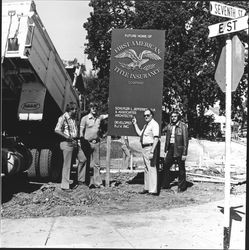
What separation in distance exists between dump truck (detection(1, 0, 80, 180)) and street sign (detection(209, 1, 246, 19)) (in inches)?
143

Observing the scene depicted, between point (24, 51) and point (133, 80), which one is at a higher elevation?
point (24, 51)

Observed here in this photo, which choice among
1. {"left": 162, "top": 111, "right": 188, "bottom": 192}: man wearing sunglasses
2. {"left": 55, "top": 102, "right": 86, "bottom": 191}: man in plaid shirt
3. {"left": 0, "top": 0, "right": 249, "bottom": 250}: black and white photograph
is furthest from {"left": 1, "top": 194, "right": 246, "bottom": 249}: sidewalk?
{"left": 55, "top": 102, "right": 86, "bottom": 191}: man in plaid shirt

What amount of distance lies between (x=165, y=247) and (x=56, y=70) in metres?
5.28

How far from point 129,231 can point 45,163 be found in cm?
397

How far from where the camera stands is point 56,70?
885 centimetres

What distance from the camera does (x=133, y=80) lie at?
8.53 meters

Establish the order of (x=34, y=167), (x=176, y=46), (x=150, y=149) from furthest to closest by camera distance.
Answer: (x=176, y=46)
(x=34, y=167)
(x=150, y=149)

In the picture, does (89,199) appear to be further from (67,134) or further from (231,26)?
(231,26)

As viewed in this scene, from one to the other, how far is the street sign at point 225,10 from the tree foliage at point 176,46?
5.01 metres

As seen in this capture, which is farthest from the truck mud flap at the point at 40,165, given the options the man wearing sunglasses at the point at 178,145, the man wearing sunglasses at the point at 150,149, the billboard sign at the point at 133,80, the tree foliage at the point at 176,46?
→ the tree foliage at the point at 176,46

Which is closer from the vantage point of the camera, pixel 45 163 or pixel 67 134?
pixel 67 134

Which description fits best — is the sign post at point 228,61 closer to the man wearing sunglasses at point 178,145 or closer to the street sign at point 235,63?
the street sign at point 235,63

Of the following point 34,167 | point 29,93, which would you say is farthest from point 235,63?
point 34,167

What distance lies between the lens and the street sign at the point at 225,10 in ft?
15.6
